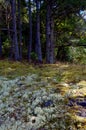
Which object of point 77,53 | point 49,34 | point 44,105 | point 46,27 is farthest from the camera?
point 77,53

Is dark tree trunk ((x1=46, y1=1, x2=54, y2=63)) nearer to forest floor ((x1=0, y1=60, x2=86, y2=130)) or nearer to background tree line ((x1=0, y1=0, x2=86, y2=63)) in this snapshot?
background tree line ((x1=0, y1=0, x2=86, y2=63))

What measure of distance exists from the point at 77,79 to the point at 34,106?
2.21 meters

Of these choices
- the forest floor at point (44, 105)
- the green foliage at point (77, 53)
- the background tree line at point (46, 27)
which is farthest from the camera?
the green foliage at point (77, 53)

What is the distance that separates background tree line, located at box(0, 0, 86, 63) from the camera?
15.2 metres

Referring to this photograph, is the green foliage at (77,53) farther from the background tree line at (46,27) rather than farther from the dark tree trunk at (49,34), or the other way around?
the dark tree trunk at (49,34)

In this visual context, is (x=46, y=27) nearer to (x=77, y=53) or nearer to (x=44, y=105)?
(x=77, y=53)

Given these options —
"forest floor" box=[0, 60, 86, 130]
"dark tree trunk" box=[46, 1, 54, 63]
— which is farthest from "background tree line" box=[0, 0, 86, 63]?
"forest floor" box=[0, 60, 86, 130]

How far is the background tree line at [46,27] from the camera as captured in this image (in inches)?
600

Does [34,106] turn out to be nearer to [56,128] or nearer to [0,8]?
[56,128]

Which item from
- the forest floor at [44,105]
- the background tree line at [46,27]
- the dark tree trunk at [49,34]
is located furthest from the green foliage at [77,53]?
the forest floor at [44,105]

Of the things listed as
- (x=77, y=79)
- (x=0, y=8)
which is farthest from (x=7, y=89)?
(x=0, y=8)

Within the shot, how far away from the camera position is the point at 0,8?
17.6m

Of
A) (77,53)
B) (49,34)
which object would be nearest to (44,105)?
(49,34)

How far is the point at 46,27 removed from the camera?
1622cm
